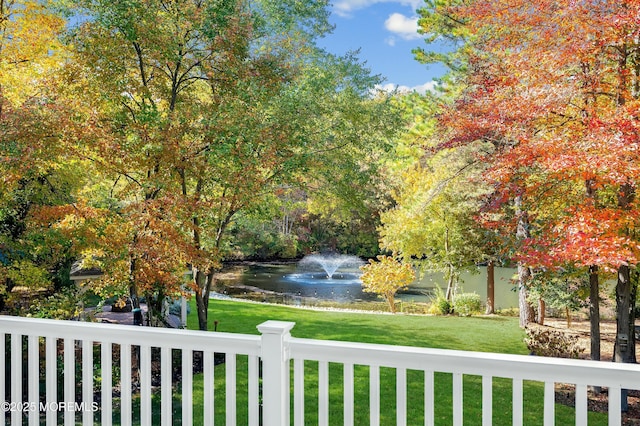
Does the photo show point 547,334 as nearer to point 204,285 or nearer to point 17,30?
point 204,285

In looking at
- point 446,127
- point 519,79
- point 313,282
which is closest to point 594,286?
point 519,79

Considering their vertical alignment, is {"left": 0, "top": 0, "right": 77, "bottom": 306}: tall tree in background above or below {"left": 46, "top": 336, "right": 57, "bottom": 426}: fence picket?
above

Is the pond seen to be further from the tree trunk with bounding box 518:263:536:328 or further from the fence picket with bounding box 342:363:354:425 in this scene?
the fence picket with bounding box 342:363:354:425

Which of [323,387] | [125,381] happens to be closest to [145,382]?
[125,381]

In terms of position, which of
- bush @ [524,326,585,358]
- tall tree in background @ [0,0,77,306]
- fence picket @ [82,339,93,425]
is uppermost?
tall tree in background @ [0,0,77,306]

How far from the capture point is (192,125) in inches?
222

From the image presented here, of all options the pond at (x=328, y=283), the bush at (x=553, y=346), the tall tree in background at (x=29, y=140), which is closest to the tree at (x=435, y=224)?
the pond at (x=328, y=283)

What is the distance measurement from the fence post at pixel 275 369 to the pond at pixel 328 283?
9.94 m

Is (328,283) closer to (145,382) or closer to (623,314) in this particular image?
(623,314)

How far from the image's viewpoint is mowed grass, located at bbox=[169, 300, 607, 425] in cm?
498

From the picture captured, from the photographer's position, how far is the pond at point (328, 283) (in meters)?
12.6

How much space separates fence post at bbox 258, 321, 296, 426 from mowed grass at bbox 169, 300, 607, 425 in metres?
3.18

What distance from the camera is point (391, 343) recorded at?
763 cm

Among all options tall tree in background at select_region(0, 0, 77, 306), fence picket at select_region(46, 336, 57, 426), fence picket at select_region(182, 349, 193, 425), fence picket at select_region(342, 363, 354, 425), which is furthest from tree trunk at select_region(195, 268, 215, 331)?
fence picket at select_region(342, 363, 354, 425)
